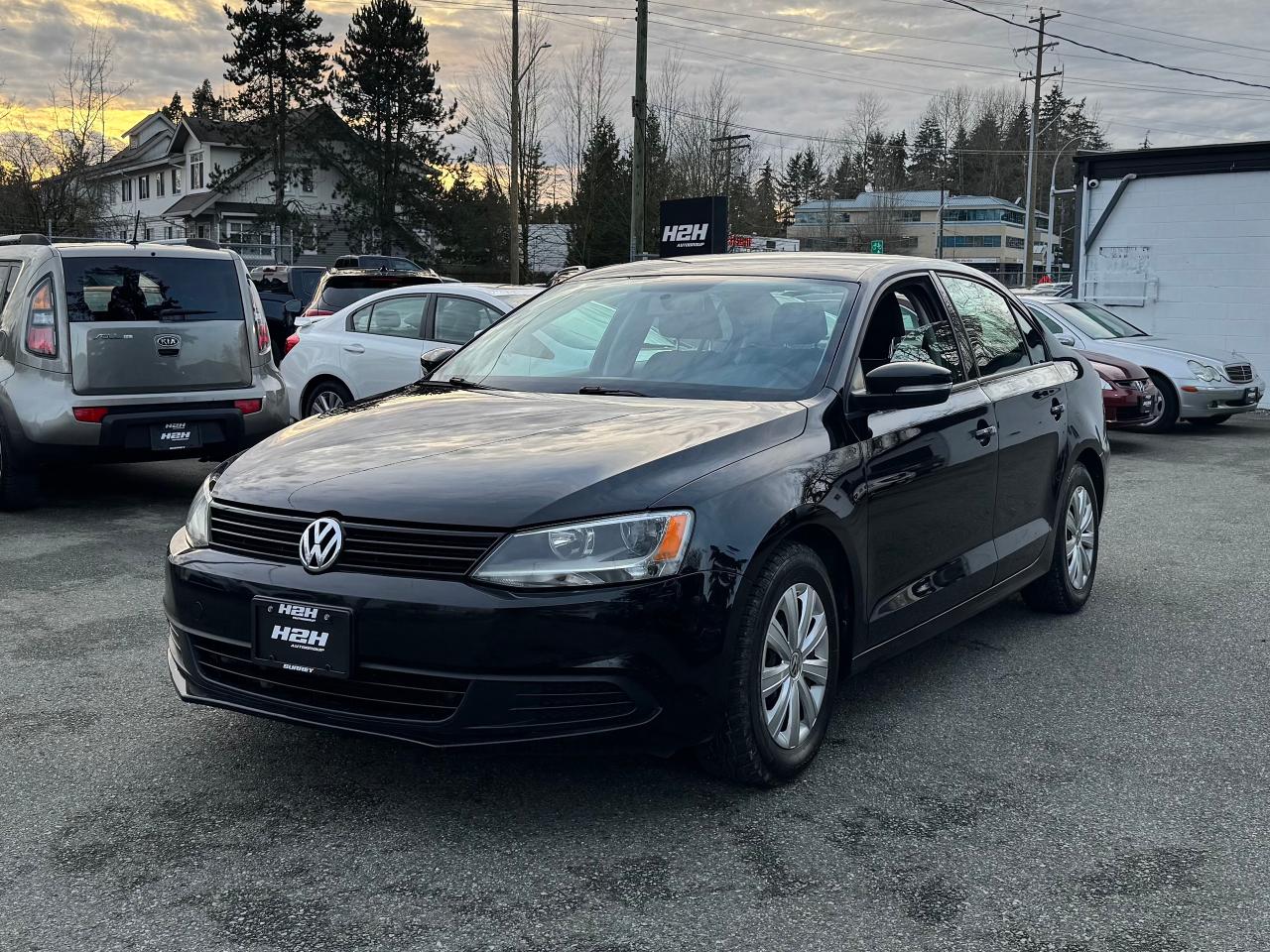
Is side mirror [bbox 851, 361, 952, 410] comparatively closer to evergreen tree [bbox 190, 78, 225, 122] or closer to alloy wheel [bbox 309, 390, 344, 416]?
alloy wheel [bbox 309, 390, 344, 416]

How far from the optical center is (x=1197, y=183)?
A: 17297 mm

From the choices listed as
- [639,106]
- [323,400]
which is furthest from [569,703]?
[639,106]

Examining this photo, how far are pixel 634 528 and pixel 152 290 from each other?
6.18m

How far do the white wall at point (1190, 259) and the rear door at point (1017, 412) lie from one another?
1284 cm

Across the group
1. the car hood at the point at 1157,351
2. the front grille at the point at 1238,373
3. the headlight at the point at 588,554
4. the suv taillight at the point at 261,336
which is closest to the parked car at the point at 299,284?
the suv taillight at the point at 261,336

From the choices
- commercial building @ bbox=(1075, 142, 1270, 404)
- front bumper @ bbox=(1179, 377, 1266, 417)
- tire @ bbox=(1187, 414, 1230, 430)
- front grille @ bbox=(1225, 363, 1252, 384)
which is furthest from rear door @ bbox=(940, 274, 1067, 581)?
commercial building @ bbox=(1075, 142, 1270, 404)

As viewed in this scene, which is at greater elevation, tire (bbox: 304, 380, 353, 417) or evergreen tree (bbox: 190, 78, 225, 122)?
evergreen tree (bbox: 190, 78, 225, 122)

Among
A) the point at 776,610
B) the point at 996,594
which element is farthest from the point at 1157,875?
the point at 996,594

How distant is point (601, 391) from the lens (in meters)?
4.36

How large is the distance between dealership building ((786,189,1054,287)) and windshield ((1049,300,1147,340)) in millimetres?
67458

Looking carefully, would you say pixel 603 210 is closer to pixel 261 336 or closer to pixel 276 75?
pixel 276 75

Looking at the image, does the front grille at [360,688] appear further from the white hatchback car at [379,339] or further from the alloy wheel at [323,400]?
the alloy wheel at [323,400]

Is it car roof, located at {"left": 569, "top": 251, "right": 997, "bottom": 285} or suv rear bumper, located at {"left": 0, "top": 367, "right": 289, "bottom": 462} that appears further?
suv rear bumper, located at {"left": 0, "top": 367, "right": 289, "bottom": 462}

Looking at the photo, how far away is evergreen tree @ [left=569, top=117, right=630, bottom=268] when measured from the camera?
49656 millimetres
